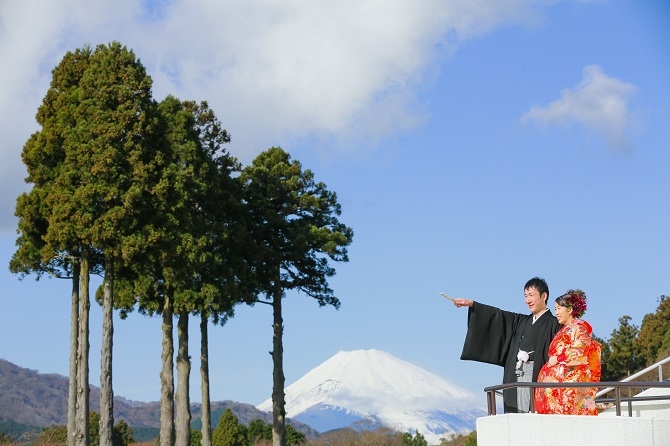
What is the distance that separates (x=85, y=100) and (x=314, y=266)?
1150cm

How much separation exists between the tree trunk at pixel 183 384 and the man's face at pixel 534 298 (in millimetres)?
19392

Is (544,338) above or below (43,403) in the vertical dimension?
below

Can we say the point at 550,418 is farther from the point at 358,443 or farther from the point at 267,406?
the point at 267,406

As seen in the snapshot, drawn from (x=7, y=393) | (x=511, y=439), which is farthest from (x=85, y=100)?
(x=7, y=393)

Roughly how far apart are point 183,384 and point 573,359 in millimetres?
20155

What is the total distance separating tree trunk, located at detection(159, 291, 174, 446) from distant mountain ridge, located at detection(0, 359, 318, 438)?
4799 inches

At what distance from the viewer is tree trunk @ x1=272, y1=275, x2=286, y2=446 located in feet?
106

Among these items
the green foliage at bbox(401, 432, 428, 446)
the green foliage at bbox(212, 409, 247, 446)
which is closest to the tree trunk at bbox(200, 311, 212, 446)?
the green foliage at bbox(212, 409, 247, 446)

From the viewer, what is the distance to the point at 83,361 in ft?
77.9

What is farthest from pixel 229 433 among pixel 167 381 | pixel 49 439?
pixel 49 439

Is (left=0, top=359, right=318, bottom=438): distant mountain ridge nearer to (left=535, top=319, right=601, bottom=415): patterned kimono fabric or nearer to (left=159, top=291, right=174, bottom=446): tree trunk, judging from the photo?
(left=159, top=291, right=174, bottom=446): tree trunk

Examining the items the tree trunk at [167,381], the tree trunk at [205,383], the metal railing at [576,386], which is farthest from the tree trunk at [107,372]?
the metal railing at [576,386]

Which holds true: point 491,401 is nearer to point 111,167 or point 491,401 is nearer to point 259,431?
point 111,167

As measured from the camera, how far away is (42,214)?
79.9 feet
